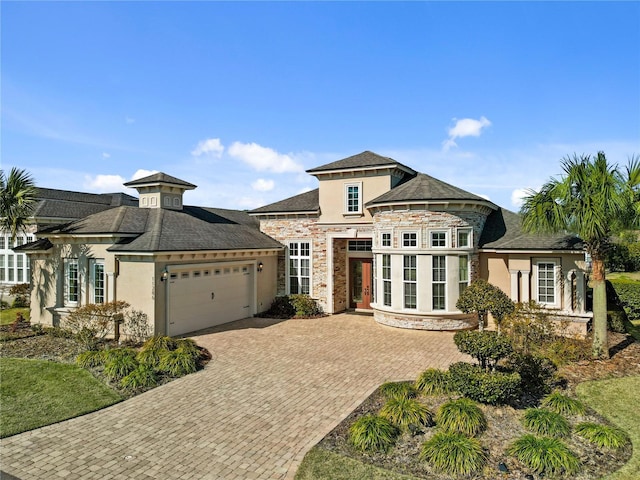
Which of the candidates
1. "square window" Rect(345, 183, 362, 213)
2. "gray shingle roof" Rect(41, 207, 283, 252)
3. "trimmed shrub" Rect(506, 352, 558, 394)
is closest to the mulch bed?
"trimmed shrub" Rect(506, 352, 558, 394)

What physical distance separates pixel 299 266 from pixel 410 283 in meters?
6.22

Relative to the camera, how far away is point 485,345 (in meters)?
7.93

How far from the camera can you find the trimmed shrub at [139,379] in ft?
29.9

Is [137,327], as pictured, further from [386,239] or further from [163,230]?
[386,239]

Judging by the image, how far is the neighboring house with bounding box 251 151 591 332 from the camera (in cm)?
1438

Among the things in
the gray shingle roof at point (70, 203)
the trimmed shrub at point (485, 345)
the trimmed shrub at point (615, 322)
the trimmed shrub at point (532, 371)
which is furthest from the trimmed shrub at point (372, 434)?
the gray shingle roof at point (70, 203)

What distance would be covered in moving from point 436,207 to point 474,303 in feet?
17.4

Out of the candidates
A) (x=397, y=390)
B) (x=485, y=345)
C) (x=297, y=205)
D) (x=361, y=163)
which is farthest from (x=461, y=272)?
(x=297, y=205)

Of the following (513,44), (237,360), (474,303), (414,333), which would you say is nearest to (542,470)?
(474,303)

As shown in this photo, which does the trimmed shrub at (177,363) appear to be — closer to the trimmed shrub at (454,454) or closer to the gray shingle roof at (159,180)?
the trimmed shrub at (454,454)

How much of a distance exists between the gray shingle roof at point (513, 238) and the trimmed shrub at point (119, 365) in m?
12.9

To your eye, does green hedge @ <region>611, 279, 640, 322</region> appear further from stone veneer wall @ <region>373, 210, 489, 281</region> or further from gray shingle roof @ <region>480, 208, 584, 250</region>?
stone veneer wall @ <region>373, 210, 489, 281</region>

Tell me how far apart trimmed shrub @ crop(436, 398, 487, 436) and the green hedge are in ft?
51.4

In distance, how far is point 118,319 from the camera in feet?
43.8
